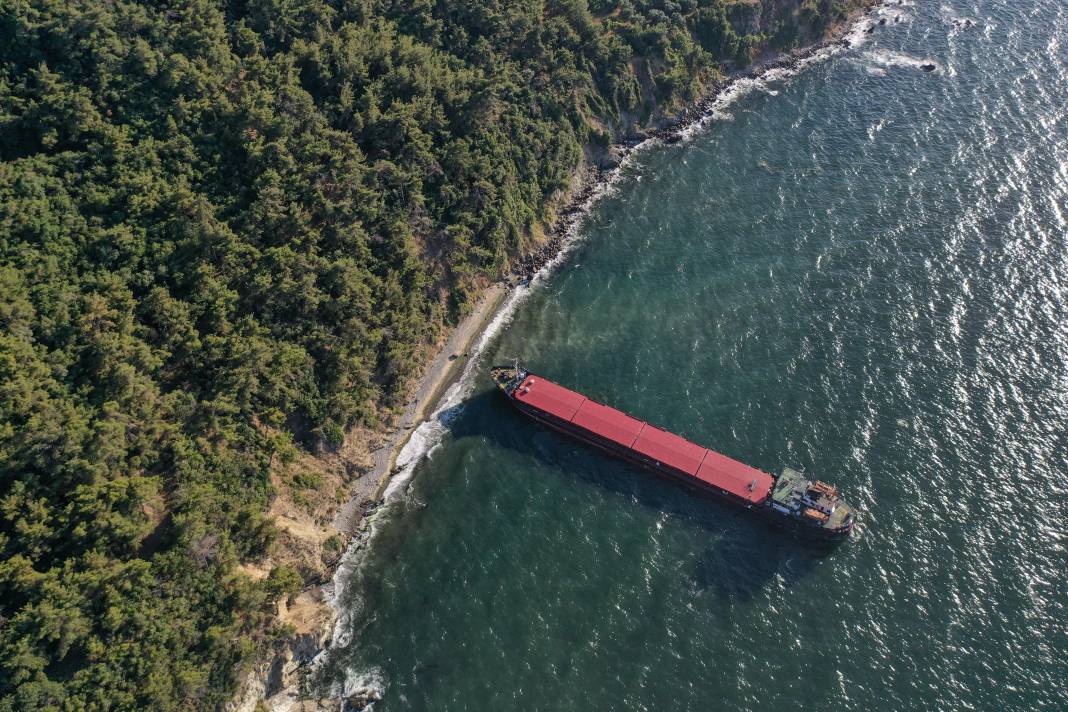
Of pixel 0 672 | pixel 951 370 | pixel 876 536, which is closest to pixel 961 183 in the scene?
pixel 951 370

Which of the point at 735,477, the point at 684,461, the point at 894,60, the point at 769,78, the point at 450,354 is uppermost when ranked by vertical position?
the point at 894,60

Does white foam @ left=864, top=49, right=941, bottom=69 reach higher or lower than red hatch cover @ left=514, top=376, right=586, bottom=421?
higher

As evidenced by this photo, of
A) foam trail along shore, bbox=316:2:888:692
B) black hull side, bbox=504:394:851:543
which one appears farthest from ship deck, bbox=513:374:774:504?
foam trail along shore, bbox=316:2:888:692

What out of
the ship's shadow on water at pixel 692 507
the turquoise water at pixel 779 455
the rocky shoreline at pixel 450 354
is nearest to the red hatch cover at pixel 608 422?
the ship's shadow on water at pixel 692 507

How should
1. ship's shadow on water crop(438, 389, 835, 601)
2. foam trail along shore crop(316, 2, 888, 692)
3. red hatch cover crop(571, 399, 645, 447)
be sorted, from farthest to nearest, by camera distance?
red hatch cover crop(571, 399, 645, 447)
foam trail along shore crop(316, 2, 888, 692)
ship's shadow on water crop(438, 389, 835, 601)

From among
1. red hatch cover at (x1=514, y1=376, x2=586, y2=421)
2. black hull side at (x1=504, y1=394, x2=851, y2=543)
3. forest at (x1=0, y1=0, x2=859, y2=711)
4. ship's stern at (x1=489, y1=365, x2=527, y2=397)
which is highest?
forest at (x1=0, y1=0, x2=859, y2=711)

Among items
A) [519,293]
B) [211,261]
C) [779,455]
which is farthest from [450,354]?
[779,455]

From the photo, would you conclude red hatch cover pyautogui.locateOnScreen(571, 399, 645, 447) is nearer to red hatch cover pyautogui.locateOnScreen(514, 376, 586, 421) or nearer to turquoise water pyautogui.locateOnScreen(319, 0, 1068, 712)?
red hatch cover pyautogui.locateOnScreen(514, 376, 586, 421)

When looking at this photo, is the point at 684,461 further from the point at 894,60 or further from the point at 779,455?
the point at 894,60
